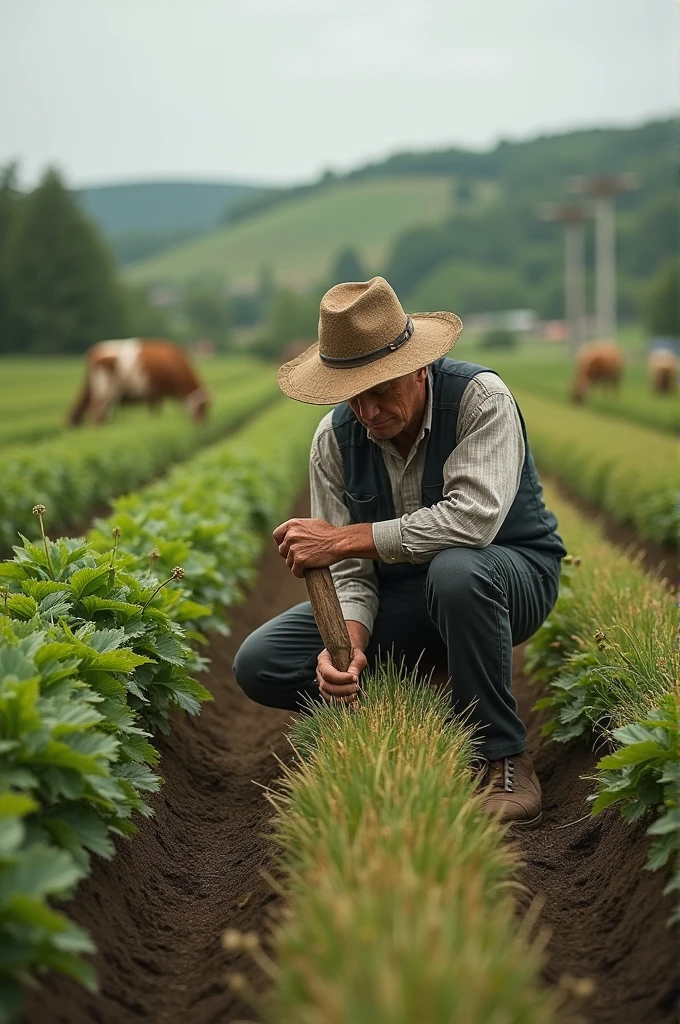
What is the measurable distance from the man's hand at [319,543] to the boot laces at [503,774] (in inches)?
35.4

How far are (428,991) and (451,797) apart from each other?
1.19m

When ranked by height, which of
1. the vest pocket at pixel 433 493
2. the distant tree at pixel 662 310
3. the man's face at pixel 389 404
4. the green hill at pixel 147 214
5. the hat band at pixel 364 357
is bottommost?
the green hill at pixel 147 214

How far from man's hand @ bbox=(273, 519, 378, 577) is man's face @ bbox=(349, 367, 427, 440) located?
363 millimetres

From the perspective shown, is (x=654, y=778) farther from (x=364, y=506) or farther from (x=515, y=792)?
(x=364, y=506)

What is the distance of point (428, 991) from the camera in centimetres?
182

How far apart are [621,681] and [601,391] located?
116ft

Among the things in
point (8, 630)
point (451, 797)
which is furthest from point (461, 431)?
point (8, 630)

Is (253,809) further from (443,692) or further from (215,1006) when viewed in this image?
(215,1006)

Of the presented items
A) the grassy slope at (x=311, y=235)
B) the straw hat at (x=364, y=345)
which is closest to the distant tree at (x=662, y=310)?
the straw hat at (x=364, y=345)

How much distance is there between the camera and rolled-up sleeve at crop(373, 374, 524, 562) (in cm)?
395

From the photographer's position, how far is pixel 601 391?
3803 cm

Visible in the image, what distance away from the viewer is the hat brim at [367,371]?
12.5ft

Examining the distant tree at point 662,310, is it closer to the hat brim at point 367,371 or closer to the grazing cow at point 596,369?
the grazing cow at point 596,369

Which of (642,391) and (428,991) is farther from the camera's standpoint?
(642,391)
